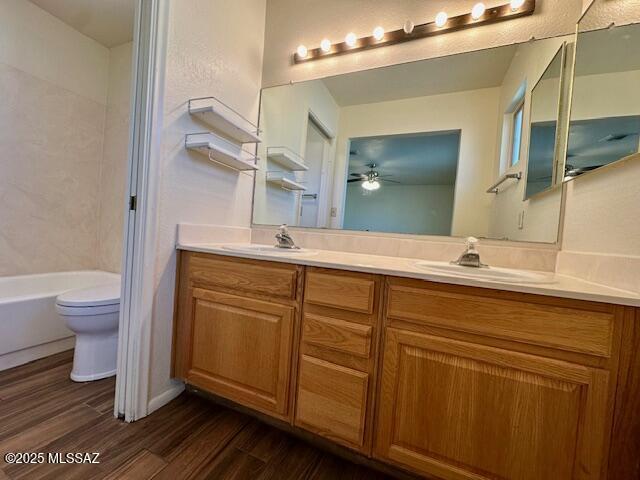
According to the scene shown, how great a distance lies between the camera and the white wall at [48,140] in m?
1.97

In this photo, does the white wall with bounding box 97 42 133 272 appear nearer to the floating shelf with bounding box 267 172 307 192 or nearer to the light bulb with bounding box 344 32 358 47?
the floating shelf with bounding box 267 172 307 192

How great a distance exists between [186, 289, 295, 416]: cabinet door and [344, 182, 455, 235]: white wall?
29.1 inches

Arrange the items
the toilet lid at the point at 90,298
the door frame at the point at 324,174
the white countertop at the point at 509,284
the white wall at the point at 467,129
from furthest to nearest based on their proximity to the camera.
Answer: the door frame at the point at 324,174
the toilet lid at the point at 90,298
the white wall at the point at 467,129
the white countertop at the point at 509,284

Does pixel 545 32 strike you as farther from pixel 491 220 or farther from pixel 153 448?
pixel 153 448

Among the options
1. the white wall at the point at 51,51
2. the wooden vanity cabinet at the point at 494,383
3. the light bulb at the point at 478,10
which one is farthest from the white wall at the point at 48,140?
the light bulb at the point at 478,10

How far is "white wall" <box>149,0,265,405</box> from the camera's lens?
1312mm

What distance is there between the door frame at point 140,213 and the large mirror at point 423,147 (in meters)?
0.78

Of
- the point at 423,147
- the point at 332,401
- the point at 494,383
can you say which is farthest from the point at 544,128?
the point at 332,401

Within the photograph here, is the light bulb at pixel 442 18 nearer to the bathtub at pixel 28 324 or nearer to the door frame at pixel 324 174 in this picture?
the door frame at pixel 324 174

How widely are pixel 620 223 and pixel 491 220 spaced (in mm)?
498

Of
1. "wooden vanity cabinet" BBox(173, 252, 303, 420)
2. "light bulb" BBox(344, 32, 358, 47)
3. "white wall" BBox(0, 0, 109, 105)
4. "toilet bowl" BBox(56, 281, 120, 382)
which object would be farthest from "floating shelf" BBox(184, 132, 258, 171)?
"white wall" BBox(0, 0, 109, 105)

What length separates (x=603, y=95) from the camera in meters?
1.04

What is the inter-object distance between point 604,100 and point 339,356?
1.38 metres

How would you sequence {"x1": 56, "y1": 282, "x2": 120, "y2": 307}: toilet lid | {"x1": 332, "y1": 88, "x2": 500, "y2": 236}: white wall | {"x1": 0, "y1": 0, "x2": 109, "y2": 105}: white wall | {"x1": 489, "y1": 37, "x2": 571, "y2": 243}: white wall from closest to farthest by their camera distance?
{"x1": 489, "y1": 37, "x2": 571, "y2": 243}: white wall
{"x1": 332, "y1": 88, "x2": 500, "y2": 236}: white wall
{"x1": 56, "y1": 282, "x2": 120, "y2": 307}: toilet lid
{"x1": 0, "y1": 0, "x2": 109, "y2": 105}: white wall
